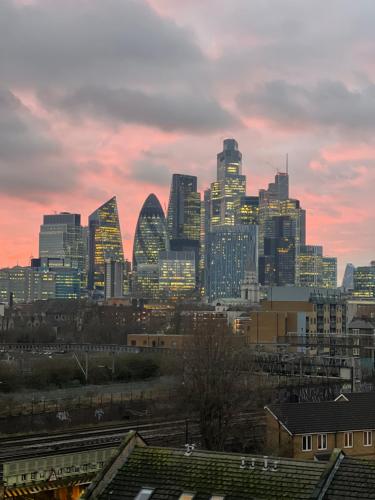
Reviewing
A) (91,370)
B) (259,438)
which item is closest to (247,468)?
(259,438)

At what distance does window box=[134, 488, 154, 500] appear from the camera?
19.5 m

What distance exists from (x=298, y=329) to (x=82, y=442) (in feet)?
288

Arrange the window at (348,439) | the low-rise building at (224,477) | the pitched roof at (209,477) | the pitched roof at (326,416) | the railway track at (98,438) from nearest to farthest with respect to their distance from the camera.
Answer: the low-rise building at (224,477)
the pitched roof at (209,477)
the railway track at (98,438)
the pitched roof at (326,416)
the window at (348,439)

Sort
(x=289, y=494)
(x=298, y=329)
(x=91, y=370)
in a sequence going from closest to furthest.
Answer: (x=289, y=494), (x=91, y=370), (x=298, y=329)

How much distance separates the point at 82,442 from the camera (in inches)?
1831

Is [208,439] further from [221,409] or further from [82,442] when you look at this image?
[82,442]

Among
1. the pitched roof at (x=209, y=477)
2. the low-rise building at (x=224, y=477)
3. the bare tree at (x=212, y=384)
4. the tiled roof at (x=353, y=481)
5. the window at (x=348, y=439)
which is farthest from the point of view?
the bare tree at (x=212, y=384)

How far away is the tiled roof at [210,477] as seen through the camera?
63.8 feet

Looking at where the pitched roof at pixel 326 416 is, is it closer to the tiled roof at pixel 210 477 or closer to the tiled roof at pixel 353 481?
the tiled roof at pixel 210 477

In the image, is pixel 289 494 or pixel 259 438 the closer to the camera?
pixel 289 494

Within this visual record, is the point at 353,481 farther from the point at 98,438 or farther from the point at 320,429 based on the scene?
the point at 98,438

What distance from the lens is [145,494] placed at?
1955 cm

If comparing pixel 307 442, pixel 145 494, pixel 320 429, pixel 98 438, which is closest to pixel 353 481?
pixel 145 494

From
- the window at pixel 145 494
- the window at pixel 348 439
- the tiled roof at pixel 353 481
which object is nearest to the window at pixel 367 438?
the window at pixel 348 439
